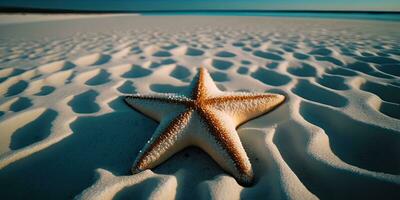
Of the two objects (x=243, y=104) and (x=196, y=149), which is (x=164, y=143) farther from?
(x=243, y=104)

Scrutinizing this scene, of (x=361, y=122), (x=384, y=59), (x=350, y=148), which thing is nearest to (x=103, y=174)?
(x=350, y=148)

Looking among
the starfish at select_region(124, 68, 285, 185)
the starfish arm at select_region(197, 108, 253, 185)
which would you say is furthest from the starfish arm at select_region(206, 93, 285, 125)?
the starfish arm at select_region(197, 108, 253, 185)

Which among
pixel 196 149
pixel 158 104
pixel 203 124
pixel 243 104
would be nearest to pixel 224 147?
pixel 203 124

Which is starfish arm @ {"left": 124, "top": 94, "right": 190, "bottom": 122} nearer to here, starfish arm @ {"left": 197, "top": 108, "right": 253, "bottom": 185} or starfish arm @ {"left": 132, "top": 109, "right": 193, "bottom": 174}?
starfish arm @ {"left": 132, "top": 109, "right": 193, "bottom": 174}

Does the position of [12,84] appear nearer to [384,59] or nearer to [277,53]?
[277,53]

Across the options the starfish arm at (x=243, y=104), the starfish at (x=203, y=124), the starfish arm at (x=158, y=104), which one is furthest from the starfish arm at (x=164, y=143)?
the starfish arm at (x=243, y=104)

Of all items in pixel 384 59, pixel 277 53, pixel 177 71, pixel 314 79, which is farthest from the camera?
pixel 277 53
